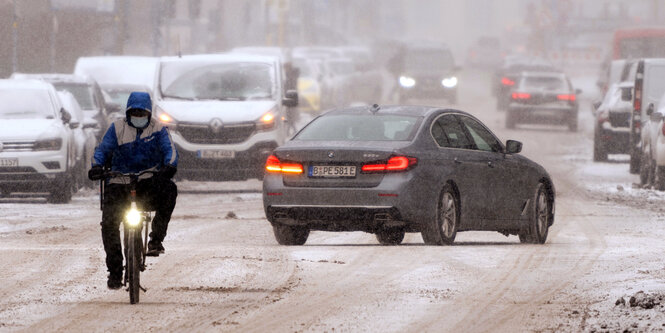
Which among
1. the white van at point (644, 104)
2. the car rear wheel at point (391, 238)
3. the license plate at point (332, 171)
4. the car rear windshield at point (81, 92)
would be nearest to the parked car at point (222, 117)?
the car rear windshield at point (81, 92)

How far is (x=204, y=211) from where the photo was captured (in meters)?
20.5

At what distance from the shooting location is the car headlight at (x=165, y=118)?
76.6ft

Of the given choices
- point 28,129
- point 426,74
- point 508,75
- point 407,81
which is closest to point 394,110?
point 28,129

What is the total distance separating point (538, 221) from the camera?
52.7 ft

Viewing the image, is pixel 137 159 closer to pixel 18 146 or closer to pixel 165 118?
pixel 18 146

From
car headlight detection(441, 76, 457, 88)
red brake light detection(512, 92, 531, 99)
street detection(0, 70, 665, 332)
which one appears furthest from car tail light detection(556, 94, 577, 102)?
street detection(0, 70, 665, 332)

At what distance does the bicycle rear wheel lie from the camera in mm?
10344

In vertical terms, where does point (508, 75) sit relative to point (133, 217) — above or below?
below

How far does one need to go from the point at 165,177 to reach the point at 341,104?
3928 centimetres

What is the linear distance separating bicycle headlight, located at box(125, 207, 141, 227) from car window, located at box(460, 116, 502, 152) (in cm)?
556

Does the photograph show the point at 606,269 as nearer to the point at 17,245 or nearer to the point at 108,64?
the point at 17,245

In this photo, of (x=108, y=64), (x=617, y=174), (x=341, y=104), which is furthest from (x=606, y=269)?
(x=341, y=104)

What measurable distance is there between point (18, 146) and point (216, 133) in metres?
3.09

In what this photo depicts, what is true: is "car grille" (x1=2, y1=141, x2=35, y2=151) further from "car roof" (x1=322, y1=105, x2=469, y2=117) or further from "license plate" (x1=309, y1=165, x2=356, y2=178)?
"license plate" (x1=309, y1=165, x2=356, y2=178)
